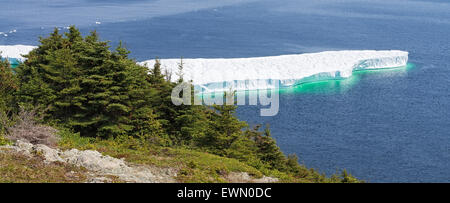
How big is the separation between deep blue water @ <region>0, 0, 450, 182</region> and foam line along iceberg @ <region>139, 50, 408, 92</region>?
132 centimetres

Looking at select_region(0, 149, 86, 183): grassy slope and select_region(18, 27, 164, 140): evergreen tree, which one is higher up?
select_region(18, 27, 164, 140): evergreen tree

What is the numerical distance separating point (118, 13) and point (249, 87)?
34.1 metres

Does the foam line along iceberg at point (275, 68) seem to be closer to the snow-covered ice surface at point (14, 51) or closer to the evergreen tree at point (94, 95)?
the snow-covered ice surface at point (14, 51)

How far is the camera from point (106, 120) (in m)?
17.6

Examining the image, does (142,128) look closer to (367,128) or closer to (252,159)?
(252,159)

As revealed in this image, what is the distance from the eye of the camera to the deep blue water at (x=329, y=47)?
963 inches

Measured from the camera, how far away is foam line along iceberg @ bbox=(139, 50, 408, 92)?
117 ft

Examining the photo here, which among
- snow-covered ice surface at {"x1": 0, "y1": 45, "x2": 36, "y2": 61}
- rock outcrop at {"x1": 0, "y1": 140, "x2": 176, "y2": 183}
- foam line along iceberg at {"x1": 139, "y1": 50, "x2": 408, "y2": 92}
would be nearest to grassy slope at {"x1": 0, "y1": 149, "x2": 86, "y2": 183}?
rock outcrop at {"x1": 0, "y1": 140, "x2": 176, "y2": 183}

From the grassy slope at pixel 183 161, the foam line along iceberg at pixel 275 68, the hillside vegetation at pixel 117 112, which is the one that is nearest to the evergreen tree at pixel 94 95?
the hillside vegetation at pixel 117 112

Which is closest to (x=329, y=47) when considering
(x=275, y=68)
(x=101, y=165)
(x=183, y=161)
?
(x=275, y=68)

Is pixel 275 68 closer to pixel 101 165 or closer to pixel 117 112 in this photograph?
pixel 117 112

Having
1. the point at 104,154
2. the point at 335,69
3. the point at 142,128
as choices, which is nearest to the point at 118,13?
the point at 335,69

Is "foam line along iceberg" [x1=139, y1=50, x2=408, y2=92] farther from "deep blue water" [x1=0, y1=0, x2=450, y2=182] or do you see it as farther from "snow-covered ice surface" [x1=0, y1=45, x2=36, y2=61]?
"snow-covered ice surface" [x1=0, y1=45, x2=36, y2=61]

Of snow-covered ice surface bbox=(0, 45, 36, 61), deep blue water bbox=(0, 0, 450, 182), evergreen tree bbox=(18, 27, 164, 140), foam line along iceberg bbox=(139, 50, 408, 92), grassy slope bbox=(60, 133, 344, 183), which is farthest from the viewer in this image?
snow-covered ice surface bbox=(0, 45, 36, 61)
